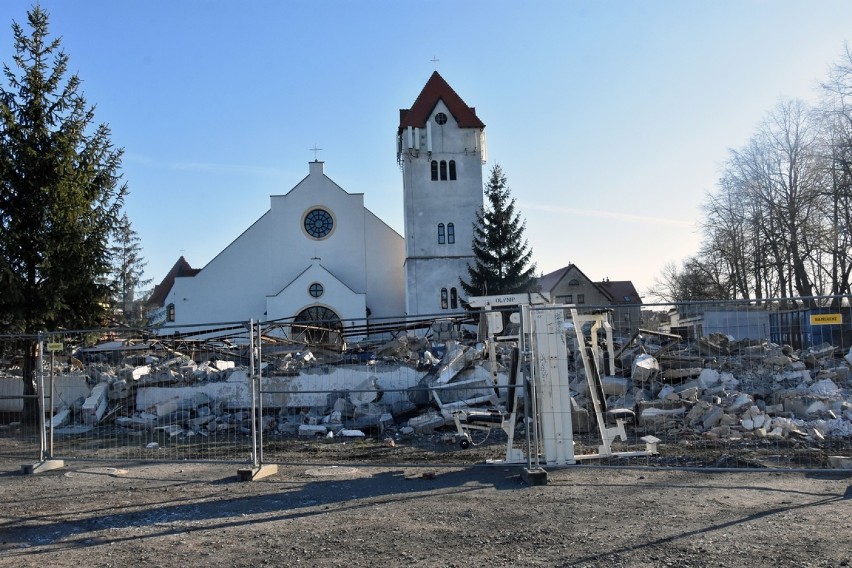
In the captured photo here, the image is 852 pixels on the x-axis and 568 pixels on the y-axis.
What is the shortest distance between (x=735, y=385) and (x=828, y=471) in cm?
602

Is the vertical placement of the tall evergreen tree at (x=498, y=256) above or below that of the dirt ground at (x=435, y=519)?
above

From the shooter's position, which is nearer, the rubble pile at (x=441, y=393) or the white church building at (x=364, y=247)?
the rubble pile at (x=441, y=393)

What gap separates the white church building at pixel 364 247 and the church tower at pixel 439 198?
67mm

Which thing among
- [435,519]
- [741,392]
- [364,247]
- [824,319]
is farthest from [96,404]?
[364,247]

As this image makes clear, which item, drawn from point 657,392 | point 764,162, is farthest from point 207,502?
point 764,162

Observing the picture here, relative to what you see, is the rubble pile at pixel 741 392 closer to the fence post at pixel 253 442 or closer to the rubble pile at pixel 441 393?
the rubble pile at pixel 441 393

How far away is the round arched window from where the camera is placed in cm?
5053

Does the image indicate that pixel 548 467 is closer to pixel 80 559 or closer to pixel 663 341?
pixel 80 559

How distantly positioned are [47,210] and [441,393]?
404 inches

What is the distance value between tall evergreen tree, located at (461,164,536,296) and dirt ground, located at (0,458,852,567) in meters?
36.7

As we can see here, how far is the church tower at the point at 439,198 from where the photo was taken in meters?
46.7

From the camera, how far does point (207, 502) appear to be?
783 centimetres

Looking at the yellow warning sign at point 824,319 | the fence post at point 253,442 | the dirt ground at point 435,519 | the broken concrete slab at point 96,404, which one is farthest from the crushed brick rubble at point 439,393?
the dirt ground at point 435,519

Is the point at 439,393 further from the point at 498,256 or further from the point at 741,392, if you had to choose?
the point at 498,256
